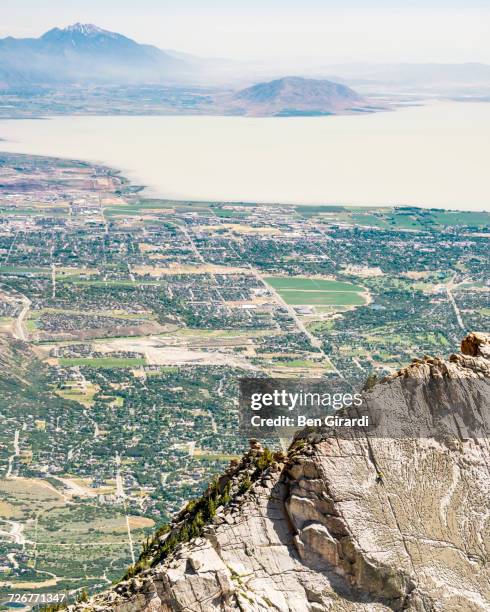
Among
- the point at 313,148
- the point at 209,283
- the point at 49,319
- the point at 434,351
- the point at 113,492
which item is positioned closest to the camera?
the point at 113,492

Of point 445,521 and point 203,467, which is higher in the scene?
point 445,521

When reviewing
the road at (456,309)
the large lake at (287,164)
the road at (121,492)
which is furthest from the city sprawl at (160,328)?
the large lake at (287,164)

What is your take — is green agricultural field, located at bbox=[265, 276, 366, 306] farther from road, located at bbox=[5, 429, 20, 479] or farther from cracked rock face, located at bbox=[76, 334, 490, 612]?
cracked rock face, located at bbox=[76, 334, 490, 612]

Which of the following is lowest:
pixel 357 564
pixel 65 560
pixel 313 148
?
pixel 313 148

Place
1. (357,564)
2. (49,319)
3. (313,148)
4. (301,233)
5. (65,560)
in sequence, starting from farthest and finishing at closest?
(313,148), (301,233), (49,319), (65,560), (357,564)

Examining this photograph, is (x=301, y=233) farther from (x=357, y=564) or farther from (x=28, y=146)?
(x=357, y=564)

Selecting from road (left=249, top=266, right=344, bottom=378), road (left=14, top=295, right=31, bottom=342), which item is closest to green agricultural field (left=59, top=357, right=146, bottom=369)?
road (left=14, top=295, right=31, bottom=342)

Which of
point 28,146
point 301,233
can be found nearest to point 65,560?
point 301,233
